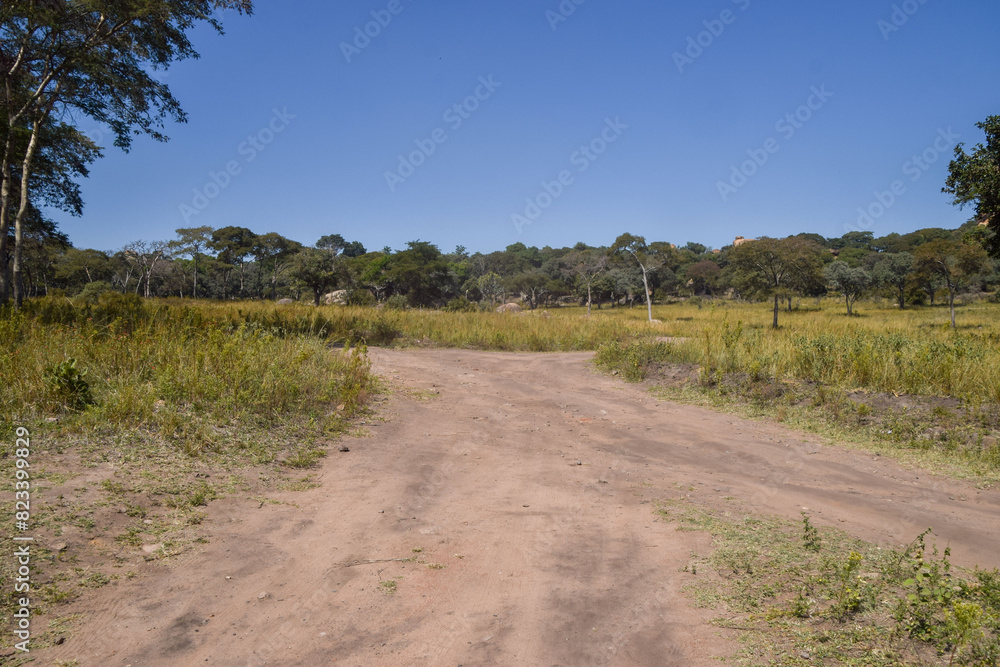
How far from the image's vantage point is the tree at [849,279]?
38.9m

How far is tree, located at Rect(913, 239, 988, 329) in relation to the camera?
89.8 ft

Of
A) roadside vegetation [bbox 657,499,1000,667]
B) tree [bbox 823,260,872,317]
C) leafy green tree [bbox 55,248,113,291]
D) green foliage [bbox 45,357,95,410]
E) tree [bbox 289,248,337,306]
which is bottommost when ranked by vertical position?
roadside vegetation [bbox 657,499,1000,667]

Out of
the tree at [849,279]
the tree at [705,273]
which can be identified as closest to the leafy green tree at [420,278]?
the tree at [705,273]

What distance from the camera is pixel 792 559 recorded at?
327 centimetres

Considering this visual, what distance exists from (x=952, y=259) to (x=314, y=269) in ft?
116

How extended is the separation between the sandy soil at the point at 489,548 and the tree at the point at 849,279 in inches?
1521

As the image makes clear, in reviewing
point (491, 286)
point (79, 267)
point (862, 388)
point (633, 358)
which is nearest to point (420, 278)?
point (491, 286)

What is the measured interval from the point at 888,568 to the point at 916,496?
8.16 feet

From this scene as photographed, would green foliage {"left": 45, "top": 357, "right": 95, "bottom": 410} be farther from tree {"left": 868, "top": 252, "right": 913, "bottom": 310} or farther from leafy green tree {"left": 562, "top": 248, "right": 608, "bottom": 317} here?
tree {"left": 868, "top": 252, "right": 913, "bottom": 310}

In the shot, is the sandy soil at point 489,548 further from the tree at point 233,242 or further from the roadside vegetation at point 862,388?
the tree at point 233,242

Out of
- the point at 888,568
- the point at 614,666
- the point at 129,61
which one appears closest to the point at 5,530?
the point at 614,666

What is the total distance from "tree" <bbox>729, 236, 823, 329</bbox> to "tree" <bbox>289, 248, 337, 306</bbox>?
2400 cm

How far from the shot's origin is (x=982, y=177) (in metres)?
14.1

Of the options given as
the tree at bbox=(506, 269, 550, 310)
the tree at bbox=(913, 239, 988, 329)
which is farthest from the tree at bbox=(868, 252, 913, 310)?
the tree at bbox=(506, 269, 550, 310)
